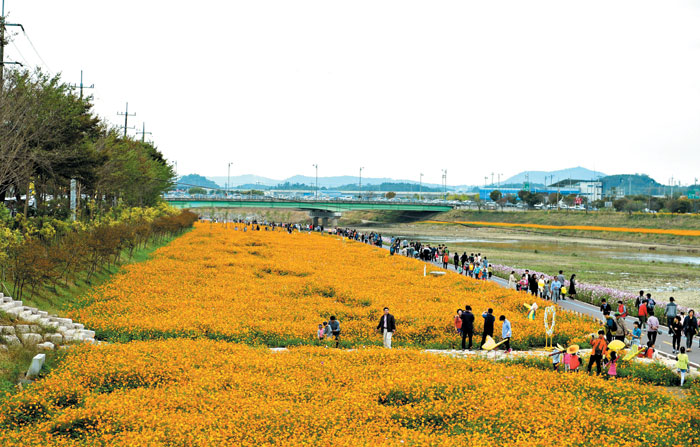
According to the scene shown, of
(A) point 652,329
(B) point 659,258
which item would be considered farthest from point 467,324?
(B) point 659,258

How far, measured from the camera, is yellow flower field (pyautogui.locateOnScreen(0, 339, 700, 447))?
12766 mm

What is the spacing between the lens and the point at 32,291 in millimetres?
25172

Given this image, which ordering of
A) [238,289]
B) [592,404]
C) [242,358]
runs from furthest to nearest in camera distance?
[238,289] < [242,358] < [592,404]

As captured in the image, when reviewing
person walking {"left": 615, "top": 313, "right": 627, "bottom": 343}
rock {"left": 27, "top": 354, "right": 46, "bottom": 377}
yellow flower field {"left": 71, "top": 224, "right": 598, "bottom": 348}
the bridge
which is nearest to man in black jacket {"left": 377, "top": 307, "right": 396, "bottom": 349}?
yellow flower field {"left": 71, "top": 224, "right": 598, "bottom": 348}

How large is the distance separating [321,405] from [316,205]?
4490 inches

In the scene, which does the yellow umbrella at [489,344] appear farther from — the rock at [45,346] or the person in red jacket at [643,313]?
the rock at [45,346]

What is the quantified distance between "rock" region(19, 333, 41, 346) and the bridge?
9871 centimetres

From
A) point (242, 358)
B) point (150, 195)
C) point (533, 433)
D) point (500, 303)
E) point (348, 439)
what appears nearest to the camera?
point (348, 439)

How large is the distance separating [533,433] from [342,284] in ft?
69.4

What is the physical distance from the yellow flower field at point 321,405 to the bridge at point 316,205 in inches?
3995

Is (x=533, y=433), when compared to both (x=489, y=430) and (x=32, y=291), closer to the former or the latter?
(x=489, y=430)

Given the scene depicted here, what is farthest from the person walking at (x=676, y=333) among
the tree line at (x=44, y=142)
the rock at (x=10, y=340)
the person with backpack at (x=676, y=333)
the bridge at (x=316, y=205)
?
the bridge at (x=316, y=205)

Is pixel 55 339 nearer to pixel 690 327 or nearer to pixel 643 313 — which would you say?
pixel 690 327

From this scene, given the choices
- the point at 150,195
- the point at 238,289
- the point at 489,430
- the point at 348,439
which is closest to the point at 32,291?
the point at 238,289
